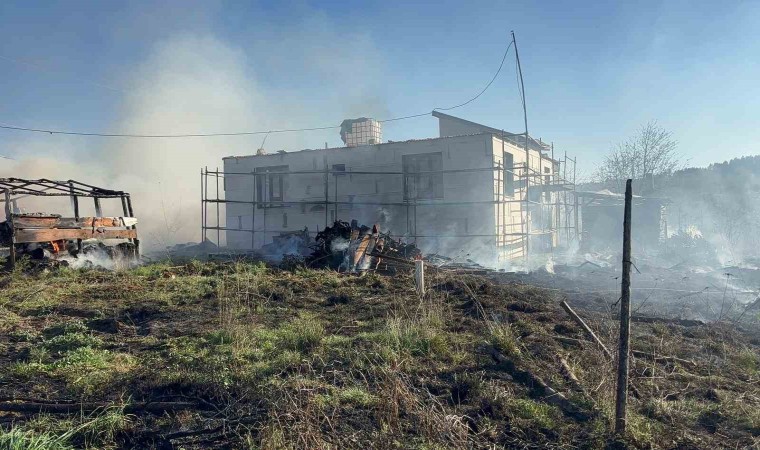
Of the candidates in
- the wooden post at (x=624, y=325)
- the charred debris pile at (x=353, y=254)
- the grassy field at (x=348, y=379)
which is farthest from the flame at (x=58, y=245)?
the wooden post at (x=624, y=325)

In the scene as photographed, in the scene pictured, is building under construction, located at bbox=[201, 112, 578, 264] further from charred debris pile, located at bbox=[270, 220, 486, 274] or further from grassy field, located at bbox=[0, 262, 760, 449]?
grassy field, located at bbox=[0, 262, 760, 449]

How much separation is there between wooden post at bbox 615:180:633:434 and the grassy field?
6.1 inches

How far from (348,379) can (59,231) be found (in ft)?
32.9

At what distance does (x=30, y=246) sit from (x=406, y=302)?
28.9 feet

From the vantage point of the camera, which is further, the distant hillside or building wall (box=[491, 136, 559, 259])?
the distant hillside

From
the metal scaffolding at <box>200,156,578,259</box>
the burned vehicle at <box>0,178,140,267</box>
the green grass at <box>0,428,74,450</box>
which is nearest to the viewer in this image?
the green grass at <box>0,428,74,450</box>

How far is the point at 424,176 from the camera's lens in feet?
65.9

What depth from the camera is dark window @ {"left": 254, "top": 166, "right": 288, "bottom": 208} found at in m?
22.8

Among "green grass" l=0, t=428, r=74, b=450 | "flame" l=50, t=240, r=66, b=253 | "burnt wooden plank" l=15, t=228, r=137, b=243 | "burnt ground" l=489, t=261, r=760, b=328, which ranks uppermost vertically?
"burnt wooden plank" l=15, t=228, r=137, b=243

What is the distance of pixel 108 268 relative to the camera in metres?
12.2

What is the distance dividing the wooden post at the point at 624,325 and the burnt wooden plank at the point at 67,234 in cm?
1164

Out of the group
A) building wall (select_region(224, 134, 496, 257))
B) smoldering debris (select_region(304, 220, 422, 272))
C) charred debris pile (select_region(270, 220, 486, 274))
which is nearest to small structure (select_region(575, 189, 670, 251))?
building wall (select_region(224, 134, 496, 257))

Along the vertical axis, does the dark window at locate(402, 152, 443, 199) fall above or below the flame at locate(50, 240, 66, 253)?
above

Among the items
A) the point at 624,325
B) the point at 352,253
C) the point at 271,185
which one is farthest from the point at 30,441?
the point at 271,185
